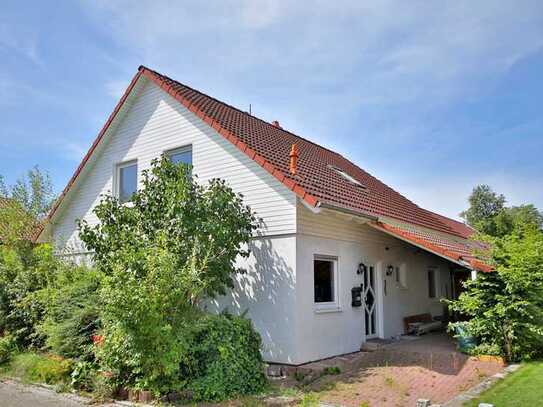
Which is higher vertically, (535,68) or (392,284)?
(535,68)

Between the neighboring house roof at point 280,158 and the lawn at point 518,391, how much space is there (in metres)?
4.63

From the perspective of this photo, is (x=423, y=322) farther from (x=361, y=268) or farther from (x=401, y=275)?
(x=361, y=268)

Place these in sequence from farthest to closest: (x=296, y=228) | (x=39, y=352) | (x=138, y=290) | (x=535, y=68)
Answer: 1. (x=535, y=68)
2. (x=39, y=352)
3. (x=296, y=228)
4. (x=138, y=290)

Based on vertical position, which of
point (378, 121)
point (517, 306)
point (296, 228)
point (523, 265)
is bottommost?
point (517, 306)

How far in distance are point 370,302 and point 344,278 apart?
214 cm

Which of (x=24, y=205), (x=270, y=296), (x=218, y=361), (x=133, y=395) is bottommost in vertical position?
(x=133, y=395)

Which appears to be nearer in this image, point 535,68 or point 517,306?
point 517,306

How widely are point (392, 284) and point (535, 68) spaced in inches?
293

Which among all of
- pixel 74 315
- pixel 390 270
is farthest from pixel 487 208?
pixel 74 315

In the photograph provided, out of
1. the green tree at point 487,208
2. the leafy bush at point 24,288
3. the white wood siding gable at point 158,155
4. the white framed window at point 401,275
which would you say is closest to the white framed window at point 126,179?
the white wood siding gable at point 158,155

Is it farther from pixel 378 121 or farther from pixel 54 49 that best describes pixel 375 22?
pixel 54 49

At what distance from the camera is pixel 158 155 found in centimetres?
1355

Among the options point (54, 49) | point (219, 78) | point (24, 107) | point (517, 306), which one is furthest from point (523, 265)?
point (24, 107)

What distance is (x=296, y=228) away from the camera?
1011 cm
